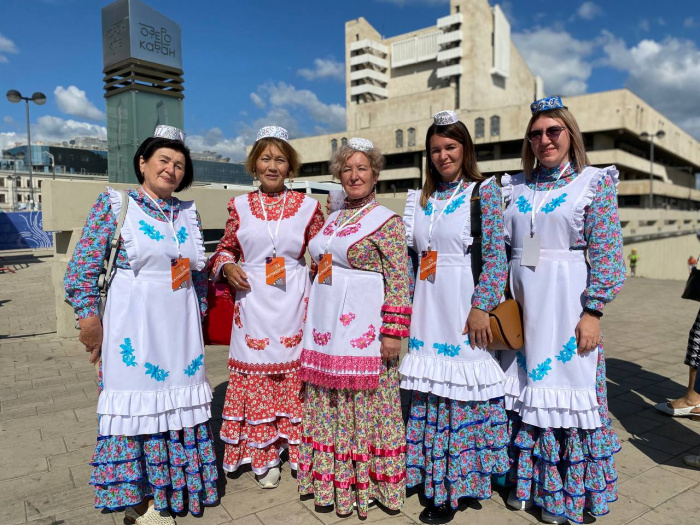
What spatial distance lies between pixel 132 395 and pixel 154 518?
71 centimetres

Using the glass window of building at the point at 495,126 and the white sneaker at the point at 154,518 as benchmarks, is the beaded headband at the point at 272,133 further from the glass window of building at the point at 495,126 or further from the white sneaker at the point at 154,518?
the glass window of building at the point at 495,126

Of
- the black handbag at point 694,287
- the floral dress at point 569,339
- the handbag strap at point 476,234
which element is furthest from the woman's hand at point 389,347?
the black handbag at point 694,287

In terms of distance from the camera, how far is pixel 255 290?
300cm

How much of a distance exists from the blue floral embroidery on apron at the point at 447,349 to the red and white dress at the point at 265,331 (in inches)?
34.0

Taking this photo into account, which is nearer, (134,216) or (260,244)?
(134,216)

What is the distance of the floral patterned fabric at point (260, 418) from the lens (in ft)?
10.0

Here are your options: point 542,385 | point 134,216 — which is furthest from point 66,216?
point 542,385

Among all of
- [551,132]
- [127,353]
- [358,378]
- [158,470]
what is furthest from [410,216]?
[158,470]

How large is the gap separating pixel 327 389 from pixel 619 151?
45253 mm

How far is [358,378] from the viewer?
104 inches

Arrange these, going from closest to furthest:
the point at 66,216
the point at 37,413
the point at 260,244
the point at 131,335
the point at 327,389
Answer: the point at 131,335
the point at 327,389
the point at 260,244
the point at 37,413
the point at 66,216

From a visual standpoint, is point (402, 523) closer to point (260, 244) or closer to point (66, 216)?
point (260, 244)

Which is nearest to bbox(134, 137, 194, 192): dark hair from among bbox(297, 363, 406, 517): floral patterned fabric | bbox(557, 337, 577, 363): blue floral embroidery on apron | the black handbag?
bbox(297, 363, 406, 517): floral patterned fabric

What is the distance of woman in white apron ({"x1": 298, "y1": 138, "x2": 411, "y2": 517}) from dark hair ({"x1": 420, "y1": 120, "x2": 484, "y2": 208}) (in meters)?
Answer: 0.29
